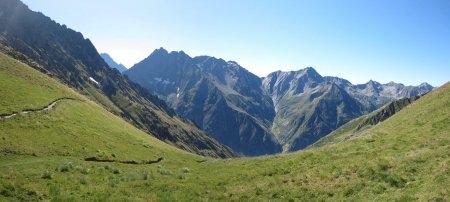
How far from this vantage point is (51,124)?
53438mm

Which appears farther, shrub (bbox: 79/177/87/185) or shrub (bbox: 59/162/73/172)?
shrub (bbox: 59/162/73/172)

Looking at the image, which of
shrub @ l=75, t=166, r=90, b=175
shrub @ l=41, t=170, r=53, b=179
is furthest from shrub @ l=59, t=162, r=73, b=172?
shrub @ l=41, t=170, r=53, b=179

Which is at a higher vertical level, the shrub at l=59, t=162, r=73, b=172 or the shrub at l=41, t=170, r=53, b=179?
the shrub at l=41, t=170, r=53, b=179

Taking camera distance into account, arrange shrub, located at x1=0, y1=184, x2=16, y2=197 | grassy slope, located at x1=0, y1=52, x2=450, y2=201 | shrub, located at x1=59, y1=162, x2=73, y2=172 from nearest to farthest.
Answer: shrub, located at x1=0, y1=184, x2=16, y2=197 → grassy slope, located at x1=0, y1=52, x2=450, y2=201 → shrub, located at x1=59, y1=162, x2=73, y2=172

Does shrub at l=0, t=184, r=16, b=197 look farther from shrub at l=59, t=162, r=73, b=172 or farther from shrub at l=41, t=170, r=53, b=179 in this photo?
shrub at l=59, t=162, r=73, b=172

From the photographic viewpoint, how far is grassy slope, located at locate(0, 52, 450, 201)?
25.7m

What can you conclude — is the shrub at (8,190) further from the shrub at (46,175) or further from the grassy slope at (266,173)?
the shrub at (46,175)

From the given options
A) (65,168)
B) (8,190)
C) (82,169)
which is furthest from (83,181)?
(8,190)

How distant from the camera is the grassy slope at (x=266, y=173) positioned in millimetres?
25672

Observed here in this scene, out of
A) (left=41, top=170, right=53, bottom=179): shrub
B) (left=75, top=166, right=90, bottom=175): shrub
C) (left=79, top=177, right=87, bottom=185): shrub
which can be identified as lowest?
(left=75, top=166, right=90, bottom=175): shrub

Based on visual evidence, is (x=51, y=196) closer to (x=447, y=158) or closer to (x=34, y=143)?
(x=34, y=143)

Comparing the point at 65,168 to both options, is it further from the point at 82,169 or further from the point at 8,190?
the point at 8,190

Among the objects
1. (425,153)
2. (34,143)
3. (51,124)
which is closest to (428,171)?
(425,153)

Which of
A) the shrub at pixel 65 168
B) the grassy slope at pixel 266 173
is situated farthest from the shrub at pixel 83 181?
the shrub at pixel 65 168
